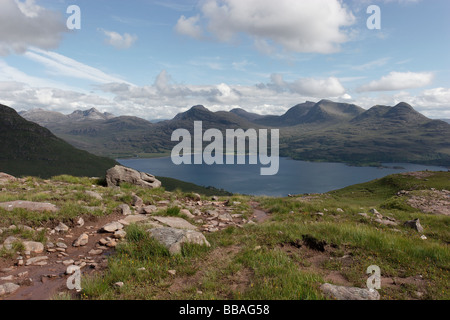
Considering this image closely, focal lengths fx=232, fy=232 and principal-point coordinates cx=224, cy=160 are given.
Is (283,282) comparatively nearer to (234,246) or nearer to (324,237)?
(234,246)

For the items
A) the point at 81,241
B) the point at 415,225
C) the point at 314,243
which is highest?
the point at 81,241

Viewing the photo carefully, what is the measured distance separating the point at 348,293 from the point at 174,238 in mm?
5758

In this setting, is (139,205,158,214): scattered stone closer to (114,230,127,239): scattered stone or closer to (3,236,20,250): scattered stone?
(114,230,127,239): scattered stone

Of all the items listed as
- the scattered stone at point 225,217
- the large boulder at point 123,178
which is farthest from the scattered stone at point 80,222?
the large boulder at point 123,178

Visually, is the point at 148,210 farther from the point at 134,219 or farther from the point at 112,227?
the point at 112,227

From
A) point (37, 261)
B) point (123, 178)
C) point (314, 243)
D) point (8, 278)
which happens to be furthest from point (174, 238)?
point (123, 178)

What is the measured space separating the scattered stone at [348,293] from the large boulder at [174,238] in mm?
A: 4464

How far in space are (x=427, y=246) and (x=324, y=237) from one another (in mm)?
3517

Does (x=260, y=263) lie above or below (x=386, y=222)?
above

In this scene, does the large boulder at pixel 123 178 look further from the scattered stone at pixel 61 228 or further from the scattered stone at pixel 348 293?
the scattered stone at pixel 348 293

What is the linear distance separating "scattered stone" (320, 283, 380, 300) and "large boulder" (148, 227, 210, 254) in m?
4.46

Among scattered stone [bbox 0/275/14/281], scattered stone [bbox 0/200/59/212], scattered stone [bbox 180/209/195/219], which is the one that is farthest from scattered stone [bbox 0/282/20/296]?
scattered stone [bbox 180/209/195/219]

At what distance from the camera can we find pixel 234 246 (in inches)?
363

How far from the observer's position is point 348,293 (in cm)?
569
